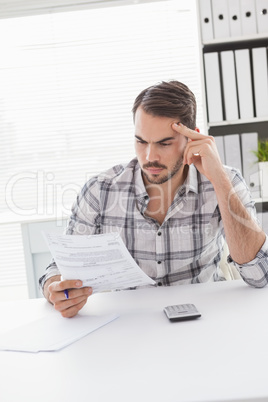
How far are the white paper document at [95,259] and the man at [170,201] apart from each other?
0.23 meters

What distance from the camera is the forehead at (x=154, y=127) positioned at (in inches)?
60.6

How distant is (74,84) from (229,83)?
1.29 meters

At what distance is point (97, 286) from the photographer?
1263mm

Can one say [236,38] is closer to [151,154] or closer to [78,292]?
[151,154]

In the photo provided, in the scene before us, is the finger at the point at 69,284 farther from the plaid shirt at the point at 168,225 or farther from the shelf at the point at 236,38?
the shelf at the point at 236,38

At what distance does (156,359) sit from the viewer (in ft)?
2.93

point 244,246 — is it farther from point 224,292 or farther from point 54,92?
point 54,92

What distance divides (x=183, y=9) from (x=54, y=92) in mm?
1102

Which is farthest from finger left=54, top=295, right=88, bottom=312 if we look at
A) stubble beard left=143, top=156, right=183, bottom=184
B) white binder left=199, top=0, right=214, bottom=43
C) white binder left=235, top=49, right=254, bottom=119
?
white binder left=199, top=0, right=214, bottom=43

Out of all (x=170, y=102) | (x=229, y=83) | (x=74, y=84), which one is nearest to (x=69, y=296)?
(x=170, y=102)

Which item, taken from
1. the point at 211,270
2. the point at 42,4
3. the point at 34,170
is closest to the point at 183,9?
→ the point at 42,4

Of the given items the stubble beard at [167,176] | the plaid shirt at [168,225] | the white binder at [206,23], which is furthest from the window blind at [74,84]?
the stubble beard at [167,176]

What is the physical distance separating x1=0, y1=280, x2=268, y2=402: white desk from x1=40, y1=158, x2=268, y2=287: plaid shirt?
309 mm

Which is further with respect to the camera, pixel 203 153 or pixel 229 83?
pixel 229 83
